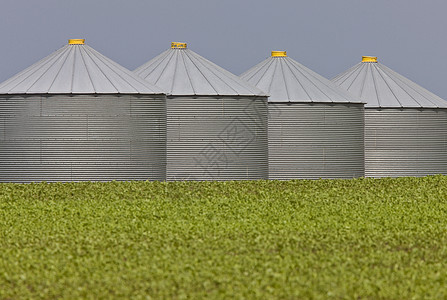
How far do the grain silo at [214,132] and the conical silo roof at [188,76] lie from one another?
0.13 ft

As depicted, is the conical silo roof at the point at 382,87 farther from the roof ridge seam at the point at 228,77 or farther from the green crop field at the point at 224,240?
the green crop field at the point at 224,240

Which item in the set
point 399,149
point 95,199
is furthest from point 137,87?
point 399,149

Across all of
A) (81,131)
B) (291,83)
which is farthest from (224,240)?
(291,83)

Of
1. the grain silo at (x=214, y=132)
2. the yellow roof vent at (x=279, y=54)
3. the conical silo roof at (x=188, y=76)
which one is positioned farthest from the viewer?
the yellow roof vent at (x=279, y=54)

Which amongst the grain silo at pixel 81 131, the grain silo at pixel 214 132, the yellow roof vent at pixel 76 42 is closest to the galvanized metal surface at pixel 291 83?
the grain silo at pixel 214 132

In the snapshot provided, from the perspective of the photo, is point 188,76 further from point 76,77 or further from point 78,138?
point 78,138

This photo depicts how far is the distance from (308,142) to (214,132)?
15.8 feet

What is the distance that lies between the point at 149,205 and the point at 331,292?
13.4 metres

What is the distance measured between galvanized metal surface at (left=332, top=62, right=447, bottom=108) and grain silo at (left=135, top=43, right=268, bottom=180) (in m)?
8.78

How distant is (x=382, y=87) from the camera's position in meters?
45.5

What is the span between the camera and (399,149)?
43750 millimetres

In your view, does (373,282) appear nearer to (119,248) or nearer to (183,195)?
(119,248)

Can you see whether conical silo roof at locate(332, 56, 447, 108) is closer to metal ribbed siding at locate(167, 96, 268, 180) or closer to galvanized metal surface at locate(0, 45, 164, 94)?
metal ribbed siding at locate(167, 96, 268, 180)

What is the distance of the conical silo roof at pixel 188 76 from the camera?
3728 centimetres
